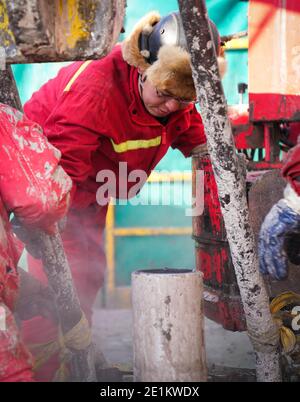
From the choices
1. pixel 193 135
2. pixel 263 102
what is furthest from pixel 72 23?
pixel 263 102

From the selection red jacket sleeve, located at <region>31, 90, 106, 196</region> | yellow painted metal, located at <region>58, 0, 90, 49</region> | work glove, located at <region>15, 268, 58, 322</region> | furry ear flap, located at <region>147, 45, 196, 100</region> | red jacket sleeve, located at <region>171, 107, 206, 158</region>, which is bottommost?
work glove, located at <region>15, 268, 58, 322</region>

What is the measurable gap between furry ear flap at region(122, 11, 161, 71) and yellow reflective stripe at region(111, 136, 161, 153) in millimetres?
461

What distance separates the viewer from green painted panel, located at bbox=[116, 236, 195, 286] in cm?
589

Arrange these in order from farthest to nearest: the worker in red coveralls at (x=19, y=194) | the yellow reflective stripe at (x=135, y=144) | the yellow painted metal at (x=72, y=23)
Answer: the yellow reflective stripe at (x=135, y=144), the worker in red coveralls at (x=19, y=194), the yellow painted metal at (x=72, y=23)

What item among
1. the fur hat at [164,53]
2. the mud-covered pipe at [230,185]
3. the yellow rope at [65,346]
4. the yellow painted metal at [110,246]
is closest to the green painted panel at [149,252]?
the yellow painted metal at [110,246]

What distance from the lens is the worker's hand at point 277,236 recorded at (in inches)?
94.0

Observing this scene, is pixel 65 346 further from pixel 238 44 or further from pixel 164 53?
pixel 238 44

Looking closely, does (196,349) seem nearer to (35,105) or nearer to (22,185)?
(22,185)

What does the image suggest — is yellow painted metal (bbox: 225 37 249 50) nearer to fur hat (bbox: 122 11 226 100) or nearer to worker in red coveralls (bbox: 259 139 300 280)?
fur hat (bbox: 122 11 226 100)

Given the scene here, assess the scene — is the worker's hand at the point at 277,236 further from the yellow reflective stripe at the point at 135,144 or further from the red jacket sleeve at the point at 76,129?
the yellow reflective stripe at the point at 135,144

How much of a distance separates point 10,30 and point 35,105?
168cm

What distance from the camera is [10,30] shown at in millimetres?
1998

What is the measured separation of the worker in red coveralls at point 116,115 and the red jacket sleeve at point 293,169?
0.71m

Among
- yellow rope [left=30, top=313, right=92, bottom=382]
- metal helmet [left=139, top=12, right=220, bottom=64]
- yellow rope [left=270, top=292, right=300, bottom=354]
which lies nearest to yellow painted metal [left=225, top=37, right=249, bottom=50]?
metal helmet [left=139, top=12, right=220, bottom=64]
